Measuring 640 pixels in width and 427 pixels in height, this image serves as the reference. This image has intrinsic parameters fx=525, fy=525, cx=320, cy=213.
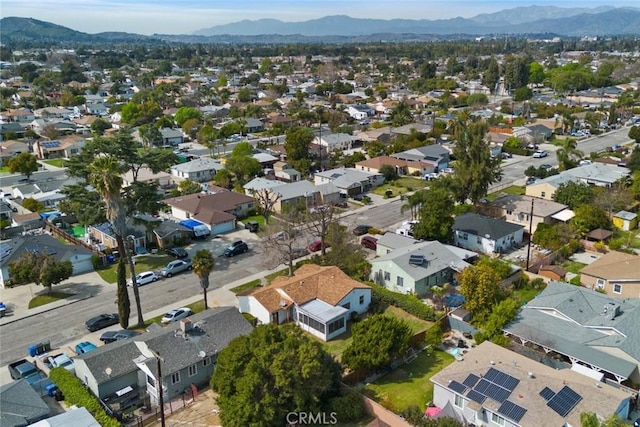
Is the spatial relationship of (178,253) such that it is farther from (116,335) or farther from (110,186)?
(110,186)

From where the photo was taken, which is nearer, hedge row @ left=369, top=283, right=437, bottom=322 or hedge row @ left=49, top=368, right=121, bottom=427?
hedge row @ left=49, top=368, right=121, bottom=427

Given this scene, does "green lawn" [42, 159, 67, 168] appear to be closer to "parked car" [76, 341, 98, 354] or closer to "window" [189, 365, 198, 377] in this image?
"parked car" [76, 341, 98, 354]

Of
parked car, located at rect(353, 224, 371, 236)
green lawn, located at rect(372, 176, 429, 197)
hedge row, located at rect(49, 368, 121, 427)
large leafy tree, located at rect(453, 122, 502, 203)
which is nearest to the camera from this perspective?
hedge row, located at rect(49, 368, 121, 427)

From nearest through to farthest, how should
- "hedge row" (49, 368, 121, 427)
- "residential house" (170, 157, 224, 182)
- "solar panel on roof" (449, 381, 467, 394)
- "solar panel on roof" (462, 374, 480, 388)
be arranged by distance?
"hedge row" (49, 368, 121, 427) < "solar panel on roof" (449, 381, 467, 394) < "solar panel on roof" (462, 374, 480, 388) < "residential house" (170, 157, 224, 182)

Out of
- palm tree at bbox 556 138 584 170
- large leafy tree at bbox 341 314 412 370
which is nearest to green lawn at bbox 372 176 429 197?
palm tree at bbox 556 138 584 170

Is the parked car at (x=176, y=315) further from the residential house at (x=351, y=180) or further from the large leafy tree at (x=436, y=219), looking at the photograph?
the residential house at (x=351, y=180)

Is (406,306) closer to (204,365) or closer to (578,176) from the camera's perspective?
(204,365)

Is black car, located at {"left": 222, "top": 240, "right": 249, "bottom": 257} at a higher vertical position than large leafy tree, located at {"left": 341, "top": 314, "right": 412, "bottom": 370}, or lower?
lower

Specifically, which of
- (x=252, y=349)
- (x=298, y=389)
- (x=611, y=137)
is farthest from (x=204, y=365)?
(x=611, y=137)
